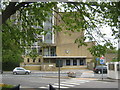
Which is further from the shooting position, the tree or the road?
the road

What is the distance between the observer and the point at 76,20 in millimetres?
9703

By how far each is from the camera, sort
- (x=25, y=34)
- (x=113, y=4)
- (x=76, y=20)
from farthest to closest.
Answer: (x=25, y=34), (x=76, y=20), (x=113, y=4)

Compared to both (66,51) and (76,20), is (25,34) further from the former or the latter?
(66,51)

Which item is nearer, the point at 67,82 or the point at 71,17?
the point at 71,17

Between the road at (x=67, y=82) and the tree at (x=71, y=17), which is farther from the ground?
the tree at (x=71, y=17)

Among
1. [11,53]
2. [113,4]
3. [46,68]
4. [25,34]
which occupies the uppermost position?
[113,4]

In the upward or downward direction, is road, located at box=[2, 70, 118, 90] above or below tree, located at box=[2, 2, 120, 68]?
below

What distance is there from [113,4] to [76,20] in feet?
9.32

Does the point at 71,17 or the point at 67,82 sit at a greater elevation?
the point at 71,17

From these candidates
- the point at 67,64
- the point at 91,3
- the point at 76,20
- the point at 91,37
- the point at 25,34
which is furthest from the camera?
the point at 67,64

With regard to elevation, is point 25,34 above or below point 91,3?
below

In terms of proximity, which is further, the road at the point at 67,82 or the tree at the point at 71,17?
the road at the point at 67,82

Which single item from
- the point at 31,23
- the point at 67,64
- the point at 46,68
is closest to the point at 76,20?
the point at 31,23

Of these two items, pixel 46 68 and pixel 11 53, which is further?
pixel 46 68
